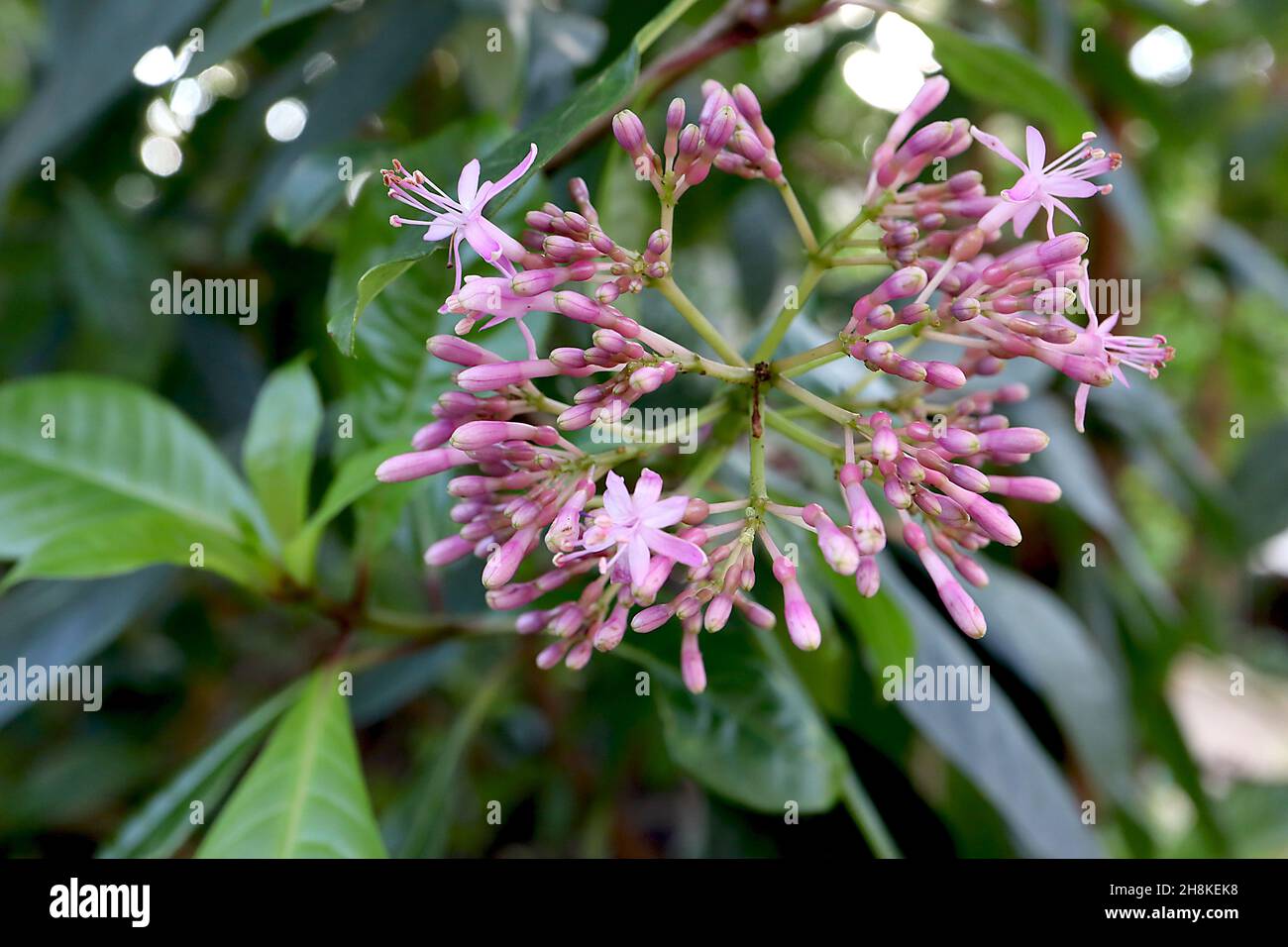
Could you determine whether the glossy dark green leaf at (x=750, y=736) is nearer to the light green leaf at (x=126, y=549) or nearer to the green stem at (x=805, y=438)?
the green stem at (x=805, y=438)

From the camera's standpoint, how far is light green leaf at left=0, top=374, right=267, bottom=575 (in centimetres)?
92

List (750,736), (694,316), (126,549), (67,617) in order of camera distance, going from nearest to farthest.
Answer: (694,316) < (126,549) < (750,736) < (67,617)

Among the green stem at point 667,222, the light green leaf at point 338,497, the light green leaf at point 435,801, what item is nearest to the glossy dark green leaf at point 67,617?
the light green leaf at point 338,497

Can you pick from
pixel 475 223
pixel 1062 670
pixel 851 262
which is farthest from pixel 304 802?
pixel 1062 670

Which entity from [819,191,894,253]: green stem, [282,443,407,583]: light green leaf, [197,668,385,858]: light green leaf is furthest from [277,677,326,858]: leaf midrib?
[819,191,894,253]: green stem

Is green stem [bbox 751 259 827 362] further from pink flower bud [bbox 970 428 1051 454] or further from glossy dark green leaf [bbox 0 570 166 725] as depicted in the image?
glossy dark green leaf [bbox 0 570 166 725]

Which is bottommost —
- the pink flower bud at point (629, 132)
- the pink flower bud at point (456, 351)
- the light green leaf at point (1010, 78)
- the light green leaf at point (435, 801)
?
the light green leaf at point (435, 801)

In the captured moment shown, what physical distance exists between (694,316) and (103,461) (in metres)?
0.67

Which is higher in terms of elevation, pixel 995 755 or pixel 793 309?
pixel 793 309

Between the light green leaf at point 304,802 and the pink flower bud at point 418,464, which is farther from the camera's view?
the light green leaf at point 304,802

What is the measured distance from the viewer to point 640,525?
1.83 ft

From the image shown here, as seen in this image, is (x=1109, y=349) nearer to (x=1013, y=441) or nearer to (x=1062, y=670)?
(x=1013, y=441)

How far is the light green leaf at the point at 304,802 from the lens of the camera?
2.56ft
